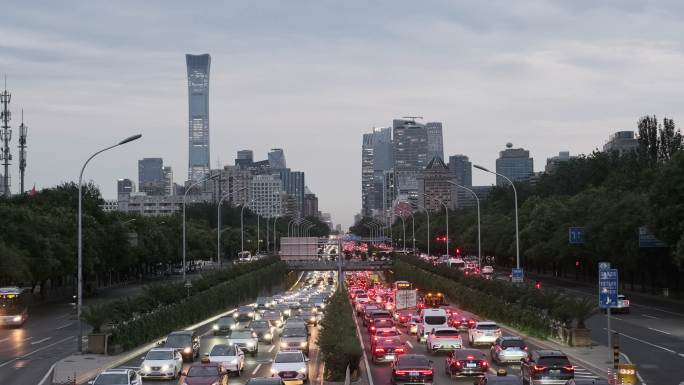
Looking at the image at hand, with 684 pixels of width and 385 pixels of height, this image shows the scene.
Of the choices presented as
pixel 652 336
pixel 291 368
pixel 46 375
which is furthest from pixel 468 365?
pixel 652 336

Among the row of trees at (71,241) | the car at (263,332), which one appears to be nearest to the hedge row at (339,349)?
the car at (263,332)

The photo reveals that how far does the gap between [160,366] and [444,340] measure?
14.3 metres

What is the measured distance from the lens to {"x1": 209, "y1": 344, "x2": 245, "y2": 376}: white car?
121 ft

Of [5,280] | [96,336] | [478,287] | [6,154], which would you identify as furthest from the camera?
[6,154]

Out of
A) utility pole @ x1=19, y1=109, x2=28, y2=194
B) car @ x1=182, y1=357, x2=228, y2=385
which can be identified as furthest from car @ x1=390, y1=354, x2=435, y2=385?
utility pole @ x1=19, y1=109, x2=28, y2=194

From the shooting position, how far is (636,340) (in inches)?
1954

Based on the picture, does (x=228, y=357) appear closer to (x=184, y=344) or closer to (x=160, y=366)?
(x=160, y=366)

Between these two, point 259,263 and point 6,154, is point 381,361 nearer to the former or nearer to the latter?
point 259,263

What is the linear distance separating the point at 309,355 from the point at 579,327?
13046 millimetres

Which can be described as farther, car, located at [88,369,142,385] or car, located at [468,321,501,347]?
car, located at [468,321,501,347]

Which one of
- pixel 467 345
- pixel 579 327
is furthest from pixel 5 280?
pixel 579 327

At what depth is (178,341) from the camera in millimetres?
42625

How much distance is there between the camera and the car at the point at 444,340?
1725 inches

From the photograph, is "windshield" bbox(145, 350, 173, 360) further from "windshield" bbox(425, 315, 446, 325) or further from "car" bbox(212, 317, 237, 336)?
"windshield" bbox(425, 315, 446, 325)
